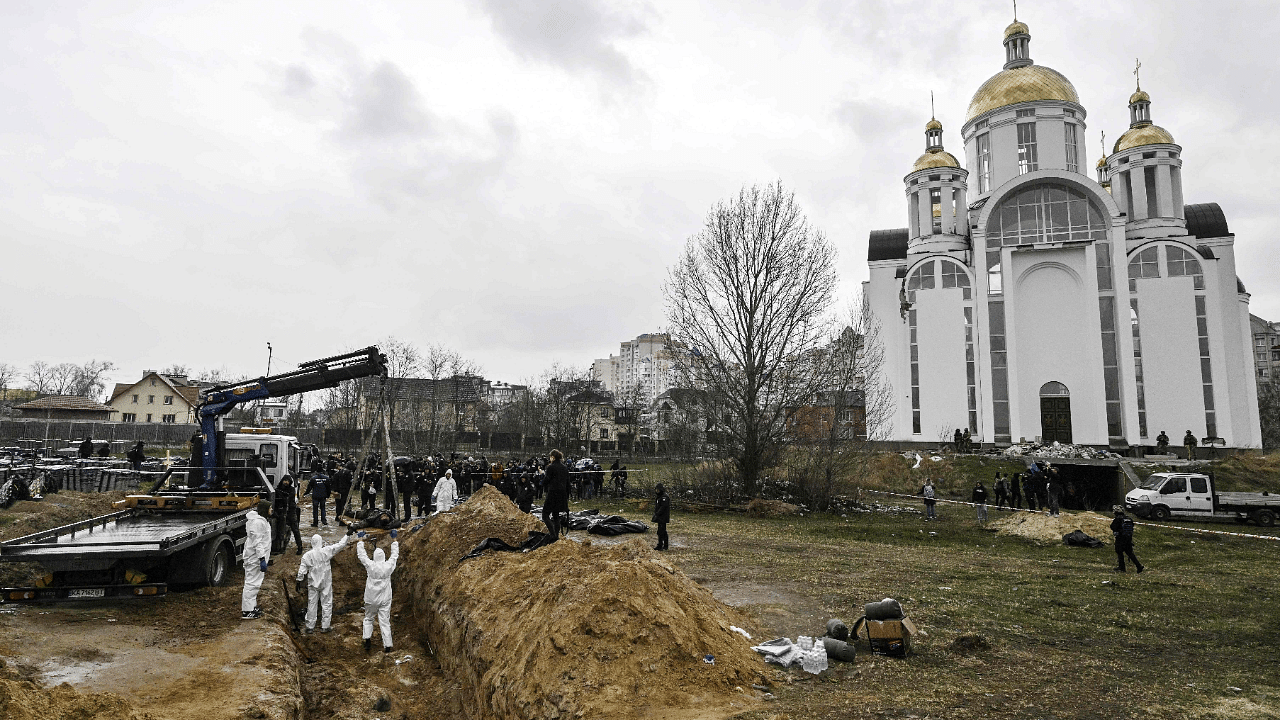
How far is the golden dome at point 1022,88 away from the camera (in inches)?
1644

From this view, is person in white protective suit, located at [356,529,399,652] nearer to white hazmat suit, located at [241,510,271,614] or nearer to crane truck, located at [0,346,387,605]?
white hazmat suit, located at [241,510,271,614]

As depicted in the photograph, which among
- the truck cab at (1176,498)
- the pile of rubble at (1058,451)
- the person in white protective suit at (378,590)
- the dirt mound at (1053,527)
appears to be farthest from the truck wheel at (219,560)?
the pile of rubble at (1058,451)

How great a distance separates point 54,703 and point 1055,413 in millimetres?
42334

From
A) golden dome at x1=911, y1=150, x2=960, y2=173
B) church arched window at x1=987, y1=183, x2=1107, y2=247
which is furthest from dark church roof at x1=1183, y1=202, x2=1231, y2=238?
golden dome at x1=911, y1=150, x2=960, y2=173

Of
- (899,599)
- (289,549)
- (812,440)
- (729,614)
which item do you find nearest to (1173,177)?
(812,440)

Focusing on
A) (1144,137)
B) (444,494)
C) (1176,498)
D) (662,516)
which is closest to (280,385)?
(444,494)

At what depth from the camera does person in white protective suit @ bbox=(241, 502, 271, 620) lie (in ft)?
32.8

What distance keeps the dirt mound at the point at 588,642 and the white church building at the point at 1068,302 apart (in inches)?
1386

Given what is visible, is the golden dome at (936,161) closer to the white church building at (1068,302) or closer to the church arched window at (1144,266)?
the white church building at (1068,302)

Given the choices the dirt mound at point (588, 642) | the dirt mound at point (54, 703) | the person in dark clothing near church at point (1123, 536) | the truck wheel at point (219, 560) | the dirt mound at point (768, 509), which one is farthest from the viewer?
the dirt mound at point (768, 509)

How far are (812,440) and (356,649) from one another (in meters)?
18.9

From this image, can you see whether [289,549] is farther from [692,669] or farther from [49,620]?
[692,669]

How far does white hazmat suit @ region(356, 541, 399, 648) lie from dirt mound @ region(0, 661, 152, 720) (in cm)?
342

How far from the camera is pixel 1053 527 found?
1853 centimetres
